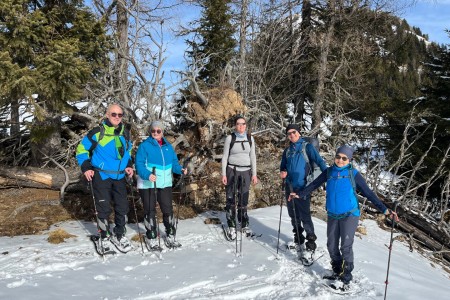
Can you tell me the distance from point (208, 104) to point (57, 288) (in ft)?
20.6

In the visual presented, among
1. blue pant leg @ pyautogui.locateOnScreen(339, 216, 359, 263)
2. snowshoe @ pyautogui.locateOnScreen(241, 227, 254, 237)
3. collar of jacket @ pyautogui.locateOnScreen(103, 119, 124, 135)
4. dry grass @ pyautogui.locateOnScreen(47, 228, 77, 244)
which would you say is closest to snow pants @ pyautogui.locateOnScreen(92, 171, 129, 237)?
collar of jacket @ pyautogui.locateOnScreen(103, 119, 124, 135)

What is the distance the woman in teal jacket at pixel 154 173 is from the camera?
5738 millimetres

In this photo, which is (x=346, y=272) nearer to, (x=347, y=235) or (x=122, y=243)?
(x=347, y=235)

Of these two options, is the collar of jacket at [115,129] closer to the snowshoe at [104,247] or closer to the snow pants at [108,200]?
the snow pants at [108,200]

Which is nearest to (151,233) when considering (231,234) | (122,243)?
(122,243)

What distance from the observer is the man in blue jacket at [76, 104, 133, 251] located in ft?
18.0

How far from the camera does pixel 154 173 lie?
5668 mm

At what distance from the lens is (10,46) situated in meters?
6.05

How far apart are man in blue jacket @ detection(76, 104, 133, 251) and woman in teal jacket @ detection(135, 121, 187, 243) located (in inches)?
10.0

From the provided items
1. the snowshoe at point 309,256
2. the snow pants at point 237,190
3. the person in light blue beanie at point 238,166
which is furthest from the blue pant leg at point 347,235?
the snow pants at point 237,190

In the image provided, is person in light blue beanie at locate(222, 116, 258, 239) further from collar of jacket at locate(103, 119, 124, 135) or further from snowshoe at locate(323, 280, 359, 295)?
snowshoe at locate(323, 280, 359, 295)

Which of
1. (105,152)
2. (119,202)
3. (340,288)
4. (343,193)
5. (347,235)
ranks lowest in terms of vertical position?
(340,288)

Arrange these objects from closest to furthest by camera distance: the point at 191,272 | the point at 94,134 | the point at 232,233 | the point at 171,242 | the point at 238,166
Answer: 1. the point at 191,272
2. the point at 94,134
3. the point at 171,242
4. the point at 238,166
5. the point at 232,233

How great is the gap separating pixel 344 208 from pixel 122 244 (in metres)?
3.48
